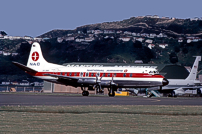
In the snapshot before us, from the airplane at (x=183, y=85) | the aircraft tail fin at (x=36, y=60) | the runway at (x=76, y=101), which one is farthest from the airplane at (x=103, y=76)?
the airplane at (x=183, y=85)

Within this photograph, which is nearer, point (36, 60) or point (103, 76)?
point (103, 76)

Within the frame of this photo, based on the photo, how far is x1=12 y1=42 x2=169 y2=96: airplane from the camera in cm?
5569

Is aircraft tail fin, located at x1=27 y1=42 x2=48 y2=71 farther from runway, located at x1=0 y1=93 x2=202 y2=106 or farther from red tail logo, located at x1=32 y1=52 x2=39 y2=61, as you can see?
runway, located at x1=0 y1=93 x2=202 y2=106

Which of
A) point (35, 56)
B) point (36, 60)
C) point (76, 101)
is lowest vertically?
point (76, 101)

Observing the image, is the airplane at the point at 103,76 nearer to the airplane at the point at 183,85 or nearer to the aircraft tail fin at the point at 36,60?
the aircraft tail fin at the point at 36,60

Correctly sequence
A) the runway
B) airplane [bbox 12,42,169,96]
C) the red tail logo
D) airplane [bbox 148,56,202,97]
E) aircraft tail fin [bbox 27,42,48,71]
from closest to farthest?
the runway
airplane [bbox 12,42,169,96]
aircraft tail fin [bbox 27,42,48,71]
the red tail logo
airplane [bbox 148,56,202,97]

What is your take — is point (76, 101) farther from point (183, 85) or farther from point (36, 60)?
point (183, 85)

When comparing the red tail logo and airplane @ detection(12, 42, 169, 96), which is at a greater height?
the red tail logo

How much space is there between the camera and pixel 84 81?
191 ft

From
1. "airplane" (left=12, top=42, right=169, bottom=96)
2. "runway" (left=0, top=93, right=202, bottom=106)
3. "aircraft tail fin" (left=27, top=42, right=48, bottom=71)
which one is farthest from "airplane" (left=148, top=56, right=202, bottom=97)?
"runway" (left=0, top=93, right=202, bottom=106)

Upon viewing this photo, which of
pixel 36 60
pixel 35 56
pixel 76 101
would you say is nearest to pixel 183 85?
pixel 36 60

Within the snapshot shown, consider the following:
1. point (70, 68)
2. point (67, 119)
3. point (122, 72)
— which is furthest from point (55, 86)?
point (67, 119)

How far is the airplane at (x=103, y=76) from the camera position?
55.7 meters

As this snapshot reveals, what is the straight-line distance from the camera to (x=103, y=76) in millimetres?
57750
